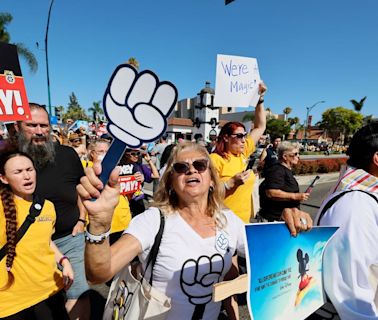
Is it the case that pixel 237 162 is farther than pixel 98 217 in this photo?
Yes

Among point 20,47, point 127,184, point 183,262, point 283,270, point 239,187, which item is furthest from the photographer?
point 20,47

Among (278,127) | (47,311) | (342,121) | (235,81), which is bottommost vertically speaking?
(47,311)

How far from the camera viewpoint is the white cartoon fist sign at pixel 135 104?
90cm

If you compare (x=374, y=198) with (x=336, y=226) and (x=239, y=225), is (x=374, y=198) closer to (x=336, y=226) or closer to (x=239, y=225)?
(x=336, y=226)

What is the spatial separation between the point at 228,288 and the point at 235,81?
225 cm

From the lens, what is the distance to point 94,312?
2.77 metres

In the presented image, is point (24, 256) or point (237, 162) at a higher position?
point (237, 162)

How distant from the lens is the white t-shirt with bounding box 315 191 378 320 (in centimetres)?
114

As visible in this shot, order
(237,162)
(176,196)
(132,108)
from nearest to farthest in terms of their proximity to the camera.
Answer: (132,108) → (176,196) → (237,162)

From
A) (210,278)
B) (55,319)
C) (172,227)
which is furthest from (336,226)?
(55,319)

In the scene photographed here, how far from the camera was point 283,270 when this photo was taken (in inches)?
44.6

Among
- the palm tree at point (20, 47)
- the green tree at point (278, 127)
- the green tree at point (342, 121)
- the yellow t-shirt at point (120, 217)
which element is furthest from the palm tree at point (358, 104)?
the yellow t-shirt at point (120, 217)

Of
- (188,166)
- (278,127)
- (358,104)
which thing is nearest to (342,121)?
(358,104)

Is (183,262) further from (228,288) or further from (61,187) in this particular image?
(61,187)
